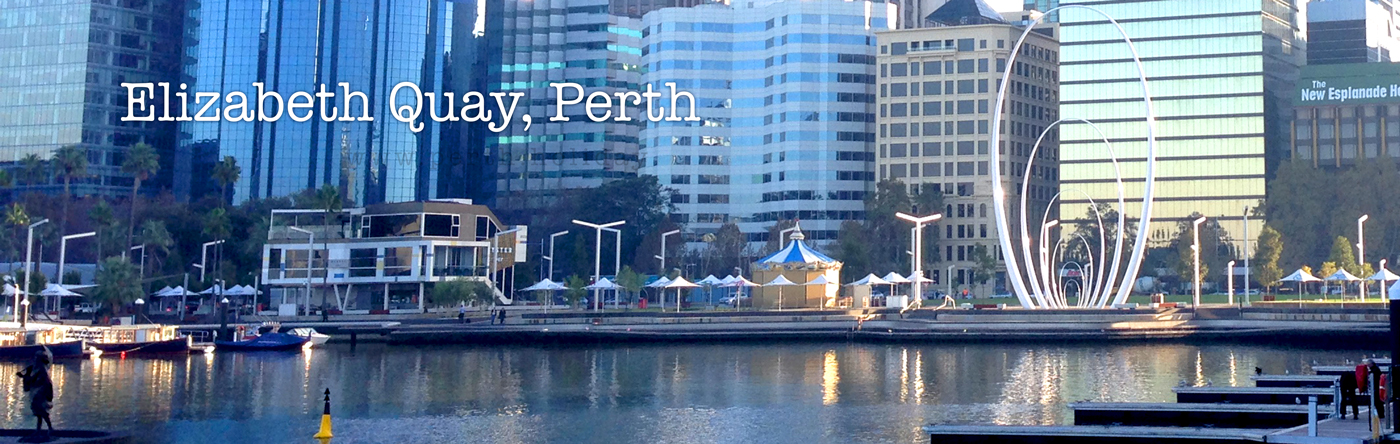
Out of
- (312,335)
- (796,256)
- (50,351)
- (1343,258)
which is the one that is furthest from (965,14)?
(50,351)

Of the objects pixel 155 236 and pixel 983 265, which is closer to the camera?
pixel 155 236

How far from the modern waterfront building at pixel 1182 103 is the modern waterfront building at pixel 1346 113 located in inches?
189

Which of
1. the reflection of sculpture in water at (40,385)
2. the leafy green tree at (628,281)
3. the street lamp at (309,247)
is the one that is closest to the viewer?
the reflection of sculpture in water at (40,385)

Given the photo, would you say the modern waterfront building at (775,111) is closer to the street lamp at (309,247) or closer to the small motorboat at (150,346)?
the street lamp at (309,247)

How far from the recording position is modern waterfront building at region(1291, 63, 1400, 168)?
171 m

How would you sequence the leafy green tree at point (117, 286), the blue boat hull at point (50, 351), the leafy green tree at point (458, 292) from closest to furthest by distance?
the blue boat hull at point (50, 351), the leafy green tree at point (117, 286), the leafy green tree at point (458, 292)

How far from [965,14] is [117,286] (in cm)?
11733

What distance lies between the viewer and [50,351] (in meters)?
77.8

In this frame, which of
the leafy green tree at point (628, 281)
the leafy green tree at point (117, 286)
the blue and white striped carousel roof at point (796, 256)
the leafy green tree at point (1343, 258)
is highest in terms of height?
the leafy green tree at point (1343, 258)

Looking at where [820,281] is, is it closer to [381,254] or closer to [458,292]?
[458,292]

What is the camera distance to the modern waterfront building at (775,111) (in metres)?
191

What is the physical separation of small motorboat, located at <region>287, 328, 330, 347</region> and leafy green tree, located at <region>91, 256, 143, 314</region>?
1866cm

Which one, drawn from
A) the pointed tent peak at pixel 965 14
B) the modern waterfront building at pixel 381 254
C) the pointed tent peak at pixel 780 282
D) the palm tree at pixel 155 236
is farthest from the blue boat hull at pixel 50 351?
the pointed tent peak at pixel 965 14

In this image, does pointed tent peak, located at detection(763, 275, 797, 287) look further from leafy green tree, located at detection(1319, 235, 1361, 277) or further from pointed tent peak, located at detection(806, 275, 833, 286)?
leafy green tree, located at detection(1319, 235, 1361, 277)
